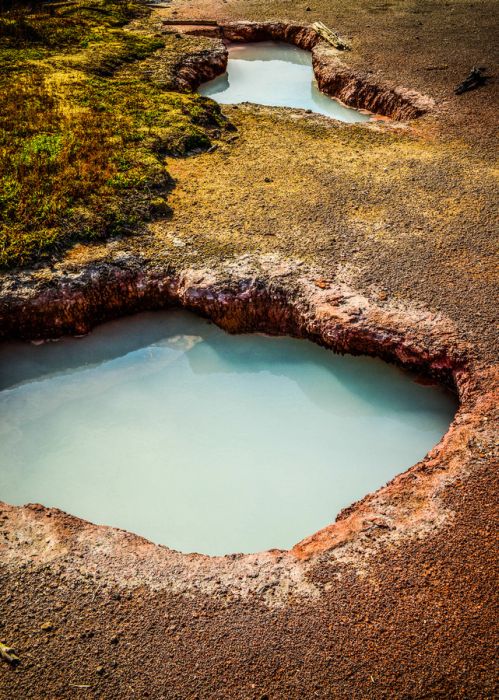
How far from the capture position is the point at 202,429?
19.3 ft

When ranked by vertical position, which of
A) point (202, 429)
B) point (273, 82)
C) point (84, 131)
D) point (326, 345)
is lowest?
point (202, 429)

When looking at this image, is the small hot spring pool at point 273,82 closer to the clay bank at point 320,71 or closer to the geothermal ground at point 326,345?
the clay bank at point 320,71

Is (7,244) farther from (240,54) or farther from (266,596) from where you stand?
(240,54)

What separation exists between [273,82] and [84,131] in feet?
22.2

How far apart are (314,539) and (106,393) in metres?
3.05

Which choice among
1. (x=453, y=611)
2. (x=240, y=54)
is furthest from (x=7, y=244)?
(x=240, y=54)

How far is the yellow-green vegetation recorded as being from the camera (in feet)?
24.8

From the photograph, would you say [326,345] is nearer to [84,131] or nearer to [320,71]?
[84,131]

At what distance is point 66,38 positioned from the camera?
587 inches

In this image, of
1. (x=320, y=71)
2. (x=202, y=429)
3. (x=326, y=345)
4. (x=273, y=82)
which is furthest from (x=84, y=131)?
(x=320, y=71)

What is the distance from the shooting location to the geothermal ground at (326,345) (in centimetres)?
363

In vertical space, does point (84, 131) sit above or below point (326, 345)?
above

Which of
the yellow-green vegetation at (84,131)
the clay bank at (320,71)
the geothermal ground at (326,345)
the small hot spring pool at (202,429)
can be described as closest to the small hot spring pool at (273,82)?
the clay bank at (320,71)

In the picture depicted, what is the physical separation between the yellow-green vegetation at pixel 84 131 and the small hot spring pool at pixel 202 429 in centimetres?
170
